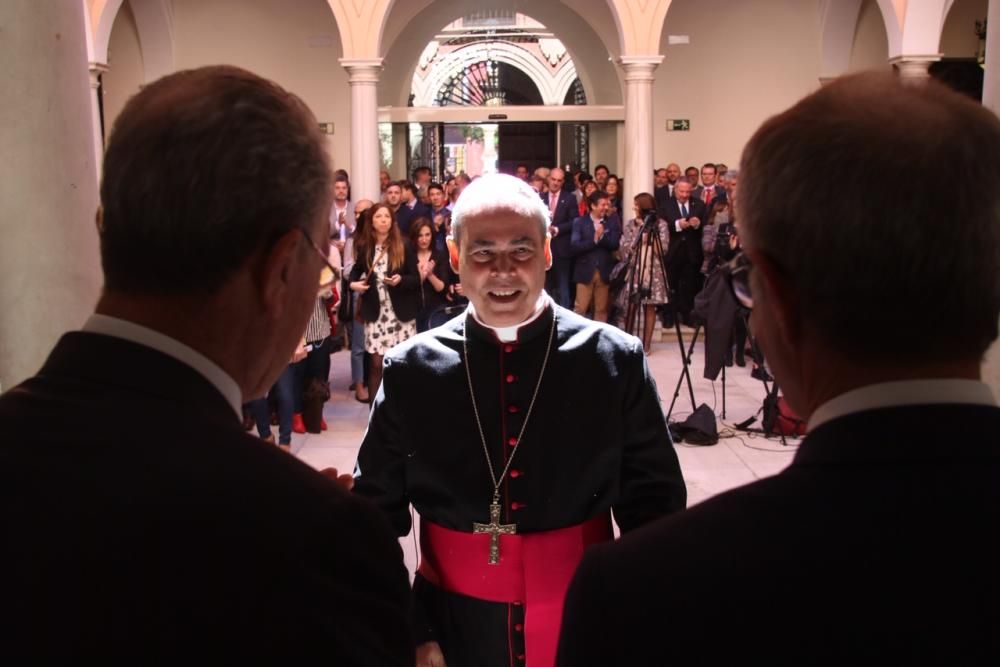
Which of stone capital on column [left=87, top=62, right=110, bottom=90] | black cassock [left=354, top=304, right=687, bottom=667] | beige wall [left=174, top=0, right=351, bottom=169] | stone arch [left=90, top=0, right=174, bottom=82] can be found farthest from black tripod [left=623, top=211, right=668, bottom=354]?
stone arch [left=90, top=0, right=174, bottom=82]

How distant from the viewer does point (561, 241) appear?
11289 mm

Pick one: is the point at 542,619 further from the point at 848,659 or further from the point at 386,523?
the point at 848,659

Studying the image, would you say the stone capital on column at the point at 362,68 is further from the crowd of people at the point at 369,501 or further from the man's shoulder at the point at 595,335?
the crowd of people at the point at 369,501

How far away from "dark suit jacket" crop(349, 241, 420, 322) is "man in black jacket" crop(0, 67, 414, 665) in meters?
6.91

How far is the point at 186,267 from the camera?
3.70ft

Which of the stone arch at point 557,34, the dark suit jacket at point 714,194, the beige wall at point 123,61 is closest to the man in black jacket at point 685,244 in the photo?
the dark suit jacket at point 714,194

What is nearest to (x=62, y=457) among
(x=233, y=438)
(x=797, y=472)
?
(x=233, y=438)

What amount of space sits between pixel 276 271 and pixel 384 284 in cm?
703

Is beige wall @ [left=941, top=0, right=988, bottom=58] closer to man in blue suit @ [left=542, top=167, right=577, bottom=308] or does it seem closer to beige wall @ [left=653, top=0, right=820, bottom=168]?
beige wall @ [left=653, top=0, right=820, bottom=168]

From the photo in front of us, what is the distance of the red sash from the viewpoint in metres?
2.30

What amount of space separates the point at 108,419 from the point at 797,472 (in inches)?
26.9

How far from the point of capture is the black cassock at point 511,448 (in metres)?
2.33

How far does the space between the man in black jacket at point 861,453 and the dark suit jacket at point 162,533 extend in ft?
0.83

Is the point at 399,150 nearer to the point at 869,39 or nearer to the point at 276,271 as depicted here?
the point at 869,39
